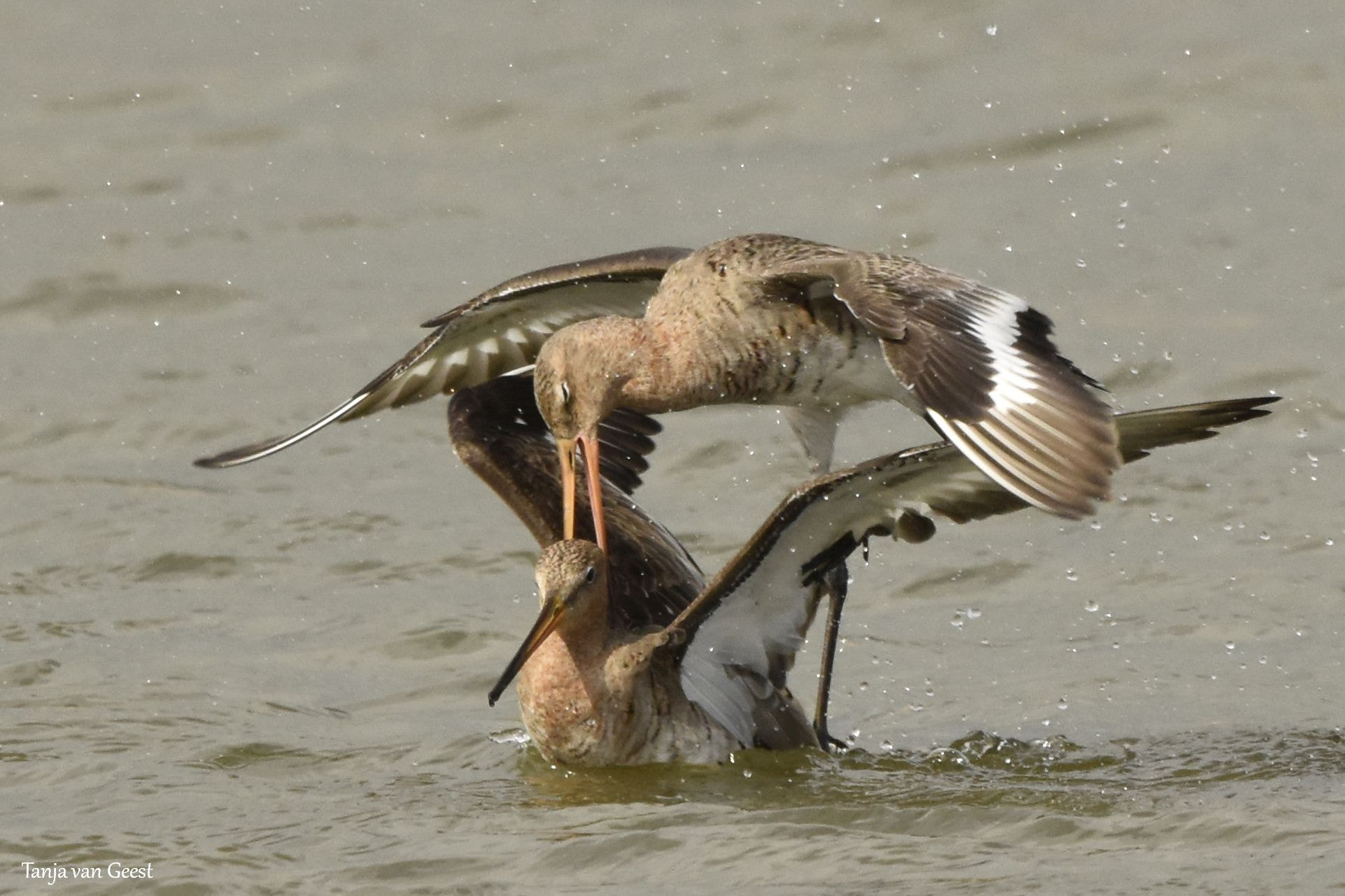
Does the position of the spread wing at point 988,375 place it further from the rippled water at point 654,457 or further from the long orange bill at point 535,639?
the long orange bill at point 535,639

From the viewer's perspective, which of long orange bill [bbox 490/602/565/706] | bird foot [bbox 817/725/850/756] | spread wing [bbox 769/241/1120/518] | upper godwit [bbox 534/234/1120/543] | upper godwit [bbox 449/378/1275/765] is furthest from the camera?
bird foot [bbox 817/725/850/756]

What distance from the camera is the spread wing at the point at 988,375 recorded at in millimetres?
5934

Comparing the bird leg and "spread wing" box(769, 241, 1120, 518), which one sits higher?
"spread wing" box(769, 241, 1120, 518)

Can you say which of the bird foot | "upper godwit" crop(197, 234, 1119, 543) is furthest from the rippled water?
"upper godwit" crop(197, 234, 1119, 543)

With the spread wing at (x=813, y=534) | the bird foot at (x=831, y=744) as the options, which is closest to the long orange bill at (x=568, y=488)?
the spread wing at (x=813, y=534)

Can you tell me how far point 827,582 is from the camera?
775 centimetres

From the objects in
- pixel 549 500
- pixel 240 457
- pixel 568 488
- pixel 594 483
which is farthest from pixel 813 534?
pixel 240 457

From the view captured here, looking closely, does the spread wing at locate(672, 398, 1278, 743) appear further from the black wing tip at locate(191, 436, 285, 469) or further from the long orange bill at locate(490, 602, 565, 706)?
the black wing tip at locate(191, 436, 285, 469)

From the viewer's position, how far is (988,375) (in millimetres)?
6395

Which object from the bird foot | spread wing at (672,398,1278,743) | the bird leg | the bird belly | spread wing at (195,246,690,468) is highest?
spread wing at (195,246,690,468)

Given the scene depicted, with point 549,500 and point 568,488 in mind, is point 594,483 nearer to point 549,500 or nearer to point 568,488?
point 568,488

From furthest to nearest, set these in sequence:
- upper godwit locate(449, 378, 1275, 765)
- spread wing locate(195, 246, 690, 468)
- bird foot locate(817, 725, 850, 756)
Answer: spread wing locate(195, 246, 690, 468) < bird foot locate(817, 725, 850, 756) < upper godwit locate(449, 378, 1275, 765)

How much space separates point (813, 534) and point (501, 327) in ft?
7.17

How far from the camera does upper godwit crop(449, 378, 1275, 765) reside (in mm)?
6363
